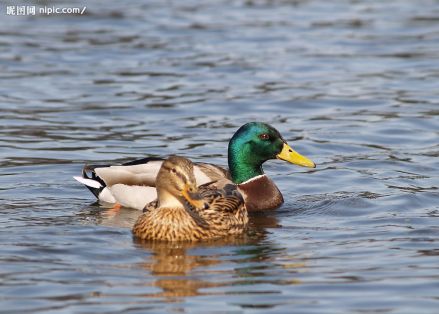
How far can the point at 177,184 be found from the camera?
10.9 meters

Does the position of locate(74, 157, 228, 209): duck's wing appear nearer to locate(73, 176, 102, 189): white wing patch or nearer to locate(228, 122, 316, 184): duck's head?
locate(73, 176, 102, 189): white wing patch

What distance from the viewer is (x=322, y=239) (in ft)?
36.3

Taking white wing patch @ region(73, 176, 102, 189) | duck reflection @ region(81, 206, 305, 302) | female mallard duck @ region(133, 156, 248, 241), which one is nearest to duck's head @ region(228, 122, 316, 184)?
duck reflection @ region(81, 206, 305, 302)

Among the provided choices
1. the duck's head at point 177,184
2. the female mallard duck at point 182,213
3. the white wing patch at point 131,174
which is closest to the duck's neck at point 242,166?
the white wing patch at point 131,174

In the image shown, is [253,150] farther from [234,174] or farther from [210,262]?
[210,262]

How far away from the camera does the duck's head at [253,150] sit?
517 inches

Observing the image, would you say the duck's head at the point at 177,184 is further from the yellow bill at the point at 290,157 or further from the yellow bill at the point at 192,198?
the yellow bill at the point at 290,157

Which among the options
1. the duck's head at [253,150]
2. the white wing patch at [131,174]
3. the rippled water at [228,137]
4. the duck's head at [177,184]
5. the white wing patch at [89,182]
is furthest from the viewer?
the duck's head at [253,150]

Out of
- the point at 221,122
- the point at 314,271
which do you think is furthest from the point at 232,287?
the point at 221,122

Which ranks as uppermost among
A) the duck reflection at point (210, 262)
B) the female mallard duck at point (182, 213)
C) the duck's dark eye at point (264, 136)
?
the duck's dark eye at point (264, 136)

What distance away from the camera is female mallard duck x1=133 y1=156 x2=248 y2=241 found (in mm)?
10898

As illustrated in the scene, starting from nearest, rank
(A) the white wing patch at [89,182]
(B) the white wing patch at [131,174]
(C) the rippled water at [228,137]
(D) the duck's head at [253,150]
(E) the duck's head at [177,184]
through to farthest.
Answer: (C) the rippled water at [228,137] → (E) the duck's head at [177,184] → (B) the white wing patch at [131,174] → (A) the white wing patch at [89,182] → (D) the duck's head at [253,150]

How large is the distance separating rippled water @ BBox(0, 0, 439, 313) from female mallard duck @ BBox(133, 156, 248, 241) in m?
0.19

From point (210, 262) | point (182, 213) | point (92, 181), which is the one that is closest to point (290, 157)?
point (92, 181)
